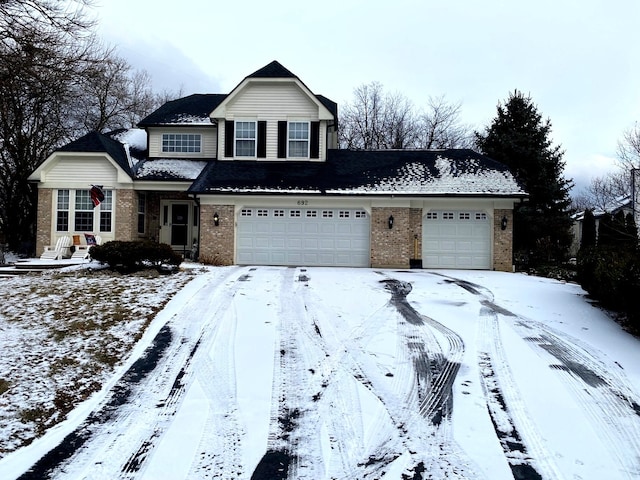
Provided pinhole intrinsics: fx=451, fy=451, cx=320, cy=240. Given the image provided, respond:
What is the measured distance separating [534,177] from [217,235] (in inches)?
668

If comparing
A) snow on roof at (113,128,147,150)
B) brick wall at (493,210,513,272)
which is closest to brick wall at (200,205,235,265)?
snow on roof at (113,128,147,150)

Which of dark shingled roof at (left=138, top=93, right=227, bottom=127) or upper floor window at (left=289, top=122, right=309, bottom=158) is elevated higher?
dark shingled roof at (left=138, top=93, right=227, bottom=127)

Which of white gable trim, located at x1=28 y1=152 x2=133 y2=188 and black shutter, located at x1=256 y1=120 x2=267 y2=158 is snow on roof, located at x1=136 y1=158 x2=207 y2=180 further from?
black shutter, located at x1=256 y1=120 x2=267 y2=158

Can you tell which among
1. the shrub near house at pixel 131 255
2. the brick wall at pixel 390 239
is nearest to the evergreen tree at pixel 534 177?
the brick wall at pixel 390 239

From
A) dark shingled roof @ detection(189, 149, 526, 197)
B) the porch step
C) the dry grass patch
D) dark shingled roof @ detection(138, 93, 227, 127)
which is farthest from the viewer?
dark shingled roof @ detection(138, 93, 227, 127)

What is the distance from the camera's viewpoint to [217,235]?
16.6 meters

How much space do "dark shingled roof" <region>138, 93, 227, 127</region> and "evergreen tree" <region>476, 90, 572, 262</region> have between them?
50.0ft

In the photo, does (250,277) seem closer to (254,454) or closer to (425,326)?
(425,326)

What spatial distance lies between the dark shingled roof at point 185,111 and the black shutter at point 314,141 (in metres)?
5.29

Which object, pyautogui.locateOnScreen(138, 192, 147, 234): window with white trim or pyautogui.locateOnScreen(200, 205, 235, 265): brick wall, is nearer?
pyautogui.locateOnScreen(200, 205, 235, 265): brick wall

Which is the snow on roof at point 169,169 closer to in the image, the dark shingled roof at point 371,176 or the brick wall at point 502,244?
the dark shingled roof at point 371,176

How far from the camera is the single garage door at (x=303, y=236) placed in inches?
655

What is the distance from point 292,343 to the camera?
6.95m

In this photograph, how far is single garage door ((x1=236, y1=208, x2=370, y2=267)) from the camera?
655 inches
